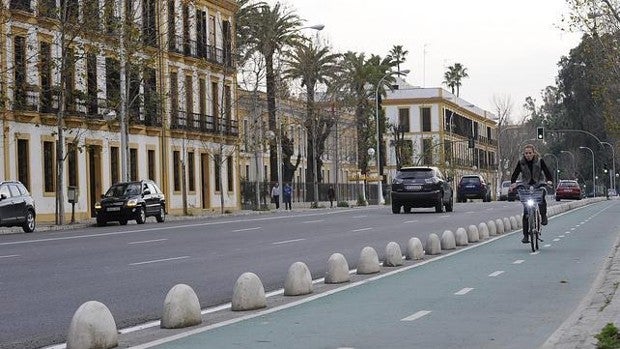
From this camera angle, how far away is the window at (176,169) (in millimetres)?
60891

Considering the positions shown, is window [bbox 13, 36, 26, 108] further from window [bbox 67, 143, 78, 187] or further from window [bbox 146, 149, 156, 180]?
window [bbox 146, 149, 156, 180]

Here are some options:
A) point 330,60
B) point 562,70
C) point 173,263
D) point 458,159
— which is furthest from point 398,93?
point 173,263

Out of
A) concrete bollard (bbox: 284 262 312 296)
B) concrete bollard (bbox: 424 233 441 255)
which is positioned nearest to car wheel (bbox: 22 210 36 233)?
concrete bollard (bbox: 424 233 441 255)

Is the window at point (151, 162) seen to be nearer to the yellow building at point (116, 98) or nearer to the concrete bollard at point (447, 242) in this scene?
the yellow building at point (116, 98)

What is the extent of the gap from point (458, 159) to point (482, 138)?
20.4 m

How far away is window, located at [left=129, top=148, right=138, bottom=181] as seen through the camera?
56.1 meters

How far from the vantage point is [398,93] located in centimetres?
13088

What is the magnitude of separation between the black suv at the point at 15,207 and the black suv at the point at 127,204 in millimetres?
5948

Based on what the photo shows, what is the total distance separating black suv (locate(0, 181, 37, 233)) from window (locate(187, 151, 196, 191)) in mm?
26823

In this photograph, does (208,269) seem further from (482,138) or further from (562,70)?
(482,138)

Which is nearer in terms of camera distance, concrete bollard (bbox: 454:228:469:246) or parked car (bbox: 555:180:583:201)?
concrete bollard (bbox: 454:228:469:246)

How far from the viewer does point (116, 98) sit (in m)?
47.7

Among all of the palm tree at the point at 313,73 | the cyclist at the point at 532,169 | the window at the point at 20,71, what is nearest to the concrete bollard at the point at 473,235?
the cyclist at the point at 532,169

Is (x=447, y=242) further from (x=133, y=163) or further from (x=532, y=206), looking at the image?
(x=133, y=163)
